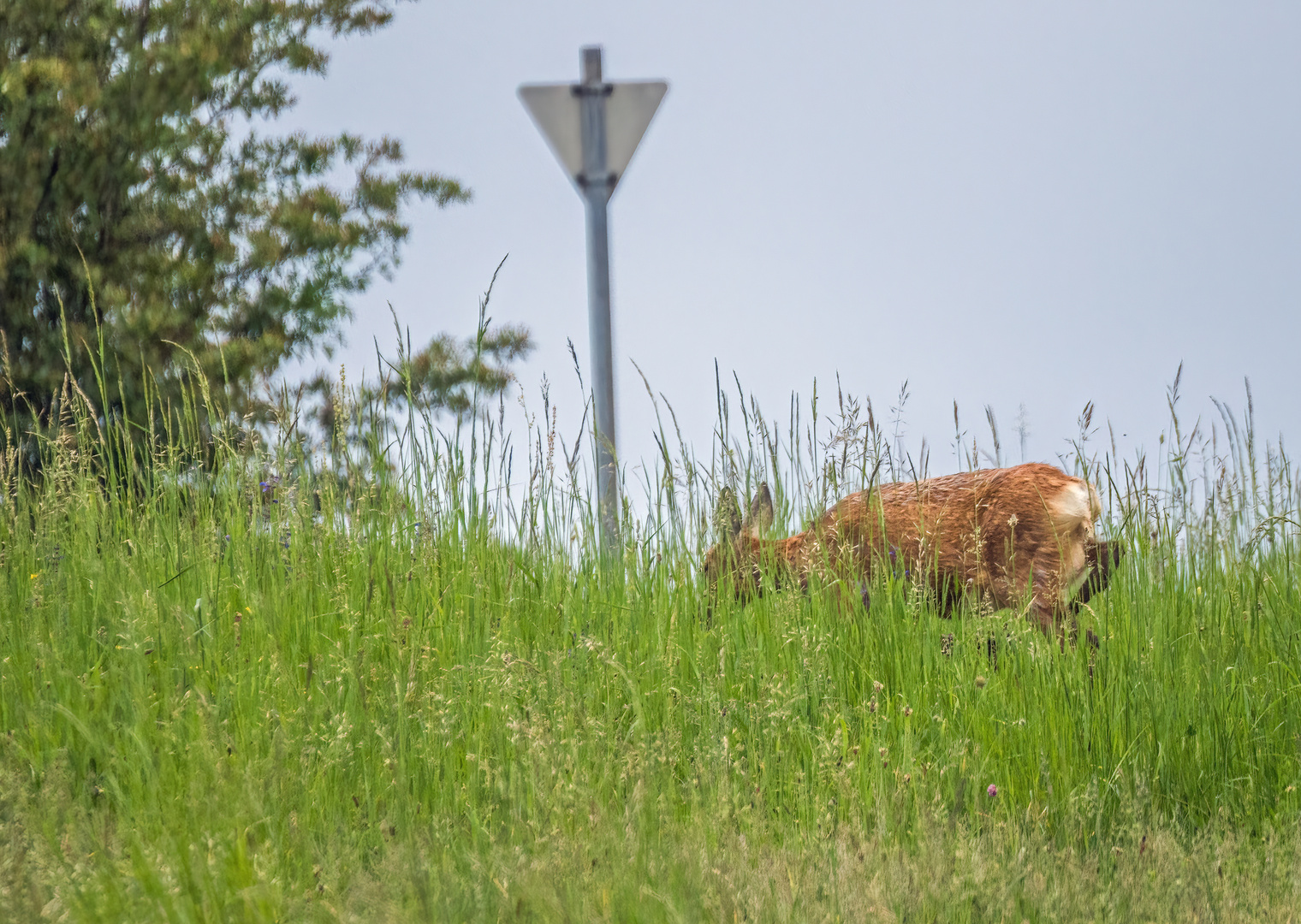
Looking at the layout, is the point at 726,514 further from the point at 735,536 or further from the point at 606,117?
the point at 606,117

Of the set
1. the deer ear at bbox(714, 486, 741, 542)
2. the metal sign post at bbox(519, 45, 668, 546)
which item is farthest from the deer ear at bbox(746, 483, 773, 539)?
the metal sign post at bbox(519, 45, 668, 546)

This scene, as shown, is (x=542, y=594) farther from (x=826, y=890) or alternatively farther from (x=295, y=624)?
(x=826, y=890)

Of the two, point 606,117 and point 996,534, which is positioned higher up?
point 606,117

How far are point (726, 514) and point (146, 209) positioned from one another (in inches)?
422

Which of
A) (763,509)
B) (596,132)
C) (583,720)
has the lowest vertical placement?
(583,720)

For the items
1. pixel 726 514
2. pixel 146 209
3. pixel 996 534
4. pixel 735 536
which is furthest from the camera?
pixel 146 209

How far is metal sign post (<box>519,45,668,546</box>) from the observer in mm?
5625

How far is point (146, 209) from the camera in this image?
40.4 feet

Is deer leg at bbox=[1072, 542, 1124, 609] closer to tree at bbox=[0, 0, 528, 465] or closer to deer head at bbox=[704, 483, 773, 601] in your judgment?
Result: deer head at bbox=[704, 483, 773, 601]

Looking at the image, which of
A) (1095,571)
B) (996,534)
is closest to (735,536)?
(996,534)

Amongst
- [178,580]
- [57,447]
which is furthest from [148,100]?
[178,580]

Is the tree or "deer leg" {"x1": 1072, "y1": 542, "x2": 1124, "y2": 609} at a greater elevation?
the tree

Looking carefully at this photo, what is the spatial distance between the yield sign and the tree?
17.1ft

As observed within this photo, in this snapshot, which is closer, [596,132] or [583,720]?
[583,720]
